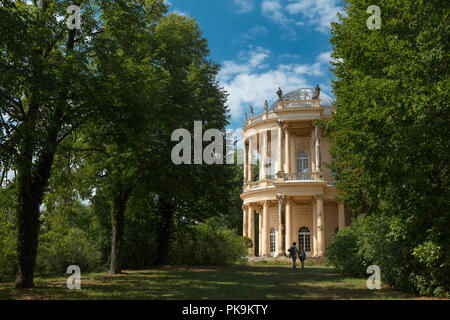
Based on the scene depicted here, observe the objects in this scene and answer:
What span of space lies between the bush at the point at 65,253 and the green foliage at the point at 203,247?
5492 mm

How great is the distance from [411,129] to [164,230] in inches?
744

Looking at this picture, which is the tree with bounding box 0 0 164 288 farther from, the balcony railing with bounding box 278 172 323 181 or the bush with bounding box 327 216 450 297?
the balcony railing with bounding box 278 172 323 181

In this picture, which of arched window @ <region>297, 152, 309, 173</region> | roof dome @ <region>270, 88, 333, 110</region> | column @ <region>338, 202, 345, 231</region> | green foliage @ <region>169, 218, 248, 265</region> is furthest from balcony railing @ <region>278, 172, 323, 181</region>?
green foliage @ <region>169, 218, 248, 265</region>

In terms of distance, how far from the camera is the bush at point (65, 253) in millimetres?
20980

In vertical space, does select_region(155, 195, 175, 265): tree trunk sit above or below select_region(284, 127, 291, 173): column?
below

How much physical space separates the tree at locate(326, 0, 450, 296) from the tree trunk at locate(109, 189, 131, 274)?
39.0 ft

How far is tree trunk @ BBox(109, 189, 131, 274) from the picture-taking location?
19.0 metres

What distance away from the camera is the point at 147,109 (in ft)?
44.9

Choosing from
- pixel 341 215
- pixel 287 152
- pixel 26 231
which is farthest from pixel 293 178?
pixel 26 231

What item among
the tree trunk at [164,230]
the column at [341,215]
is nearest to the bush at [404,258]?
the tree trunk at [164,230]

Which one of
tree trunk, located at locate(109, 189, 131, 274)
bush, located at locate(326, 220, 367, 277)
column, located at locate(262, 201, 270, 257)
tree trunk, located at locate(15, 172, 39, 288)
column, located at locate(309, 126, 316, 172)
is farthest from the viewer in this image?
column, located at locate(262, 201, 270, 257)

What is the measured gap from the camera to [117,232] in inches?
763

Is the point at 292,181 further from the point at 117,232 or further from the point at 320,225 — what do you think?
the point at 117,232
